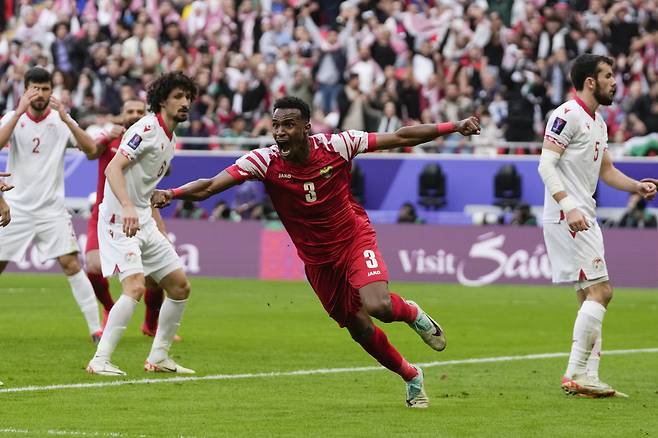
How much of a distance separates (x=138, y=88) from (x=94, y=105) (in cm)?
141

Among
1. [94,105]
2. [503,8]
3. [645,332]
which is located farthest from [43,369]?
[503,8]

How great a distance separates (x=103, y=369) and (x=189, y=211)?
51.2ft

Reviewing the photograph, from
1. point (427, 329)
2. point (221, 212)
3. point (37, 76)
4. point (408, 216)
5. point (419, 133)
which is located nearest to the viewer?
point (419, 133)

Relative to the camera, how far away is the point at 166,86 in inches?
489

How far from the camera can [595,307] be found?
11.4 meters

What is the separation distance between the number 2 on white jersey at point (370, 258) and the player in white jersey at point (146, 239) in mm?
2545

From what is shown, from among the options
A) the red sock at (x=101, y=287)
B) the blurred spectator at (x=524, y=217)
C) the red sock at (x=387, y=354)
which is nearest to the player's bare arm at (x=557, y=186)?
the red sock at (x=387, y=354)

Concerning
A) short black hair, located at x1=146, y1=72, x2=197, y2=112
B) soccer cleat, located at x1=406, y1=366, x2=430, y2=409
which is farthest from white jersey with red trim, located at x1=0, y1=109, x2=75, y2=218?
soccer cleat, located at x1=406, y1=366, x2=430, y2=409

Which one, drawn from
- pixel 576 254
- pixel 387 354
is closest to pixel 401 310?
pixel 387 354

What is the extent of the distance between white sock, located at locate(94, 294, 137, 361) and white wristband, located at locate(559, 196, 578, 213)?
382cm

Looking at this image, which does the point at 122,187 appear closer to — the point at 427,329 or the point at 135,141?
the point at 135,141

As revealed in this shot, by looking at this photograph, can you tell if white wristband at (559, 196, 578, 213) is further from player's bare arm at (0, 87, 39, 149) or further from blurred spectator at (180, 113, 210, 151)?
blurred spectator at (180, 113, 210, 151)

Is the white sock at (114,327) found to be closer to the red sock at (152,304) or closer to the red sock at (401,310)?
the red sock at (152,304)

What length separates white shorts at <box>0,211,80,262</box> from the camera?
14.6m
